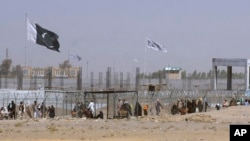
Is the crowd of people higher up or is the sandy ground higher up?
the crowd of people

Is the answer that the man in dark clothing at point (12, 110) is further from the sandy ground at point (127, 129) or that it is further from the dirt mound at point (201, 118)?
the dirt mound at point (201, 118)

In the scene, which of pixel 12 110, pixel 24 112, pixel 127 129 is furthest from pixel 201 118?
pixel 12 110

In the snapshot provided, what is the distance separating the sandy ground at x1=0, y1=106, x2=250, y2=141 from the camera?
2346 cm

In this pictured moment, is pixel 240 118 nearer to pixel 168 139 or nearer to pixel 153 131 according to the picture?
pixel 153 131

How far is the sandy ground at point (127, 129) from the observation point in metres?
23.5

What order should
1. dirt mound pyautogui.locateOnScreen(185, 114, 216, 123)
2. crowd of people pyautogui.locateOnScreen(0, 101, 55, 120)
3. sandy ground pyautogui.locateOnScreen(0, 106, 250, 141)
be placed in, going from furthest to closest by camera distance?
crowd of people pyautogui.locateOnScreen(0, 101, 55, 120) → dirt mound pyautogui.locateOnScreen(185, 114, 216, 123) → sandy ground pyautogui.locateOnScreen(0, 106, 250, 141)

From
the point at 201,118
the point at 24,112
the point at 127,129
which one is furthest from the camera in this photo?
the point at 24,112

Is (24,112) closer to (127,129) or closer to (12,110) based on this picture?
→ (12,110)

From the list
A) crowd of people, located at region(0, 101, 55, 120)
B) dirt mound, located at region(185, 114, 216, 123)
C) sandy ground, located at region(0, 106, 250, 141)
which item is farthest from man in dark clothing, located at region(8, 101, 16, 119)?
dirt mound, located at region(185, 114, 216, 123)

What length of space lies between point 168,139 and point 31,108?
16.2m

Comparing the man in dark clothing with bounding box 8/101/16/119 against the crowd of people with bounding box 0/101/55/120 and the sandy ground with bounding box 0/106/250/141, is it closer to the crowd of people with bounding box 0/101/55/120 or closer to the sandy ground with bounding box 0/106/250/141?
the crowd of people with bounding box 0/101/55/120

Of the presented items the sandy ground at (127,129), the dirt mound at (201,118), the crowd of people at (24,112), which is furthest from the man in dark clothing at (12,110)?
the dirt mound at (201,118)

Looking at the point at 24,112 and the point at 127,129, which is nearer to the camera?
the point at 127,129

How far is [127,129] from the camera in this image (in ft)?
89.0
